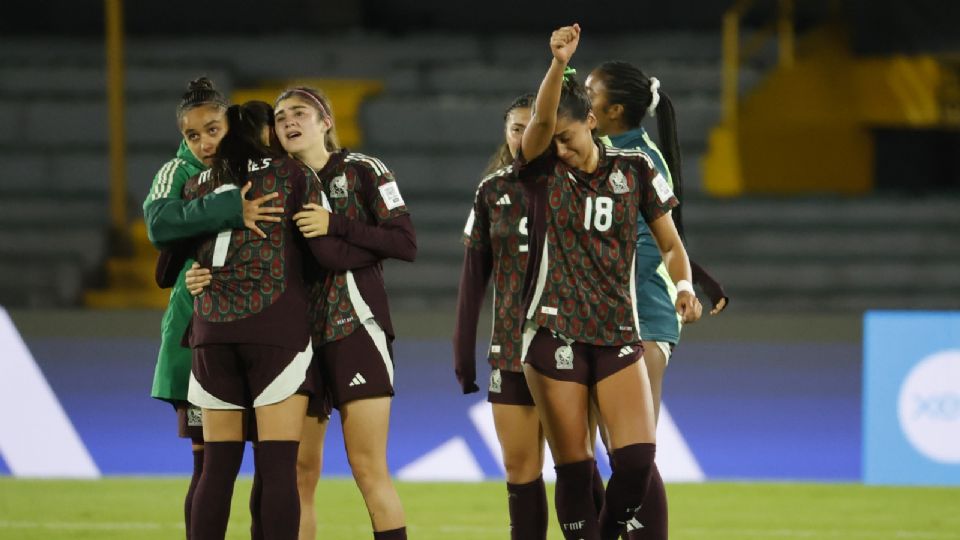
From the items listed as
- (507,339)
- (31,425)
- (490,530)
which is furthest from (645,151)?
(31,425)

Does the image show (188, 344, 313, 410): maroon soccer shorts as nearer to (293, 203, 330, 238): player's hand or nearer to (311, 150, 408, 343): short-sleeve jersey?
(311, 150, 408, 343): short-sleeve jersey

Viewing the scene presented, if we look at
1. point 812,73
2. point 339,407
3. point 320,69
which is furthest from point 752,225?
point 339,407

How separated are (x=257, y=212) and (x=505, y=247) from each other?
0.84m

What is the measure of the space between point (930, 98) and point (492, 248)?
10.5 m

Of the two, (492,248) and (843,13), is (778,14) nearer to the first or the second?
(843,13)

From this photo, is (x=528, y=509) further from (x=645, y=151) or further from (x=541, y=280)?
(x=645, y=151)

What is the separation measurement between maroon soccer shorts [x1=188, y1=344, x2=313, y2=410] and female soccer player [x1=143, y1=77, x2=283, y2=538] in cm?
37

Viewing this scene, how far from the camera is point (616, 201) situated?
466 centimetres

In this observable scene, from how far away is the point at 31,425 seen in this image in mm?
8742

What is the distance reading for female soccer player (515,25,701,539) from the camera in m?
4.64

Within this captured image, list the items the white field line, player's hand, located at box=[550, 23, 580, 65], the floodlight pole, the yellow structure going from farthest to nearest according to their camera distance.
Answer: the yellow structure, the floodlight pole, the white field line, player's hand, located at box=[550, 23, 580, 65]

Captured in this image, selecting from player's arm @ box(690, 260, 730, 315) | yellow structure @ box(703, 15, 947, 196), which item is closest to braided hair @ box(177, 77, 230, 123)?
player's arm @ box(690, 260, 730, 315)

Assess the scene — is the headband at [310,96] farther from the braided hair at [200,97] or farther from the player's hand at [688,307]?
the player's hand at [688,307]

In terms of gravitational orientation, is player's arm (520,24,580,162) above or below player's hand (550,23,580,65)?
below
